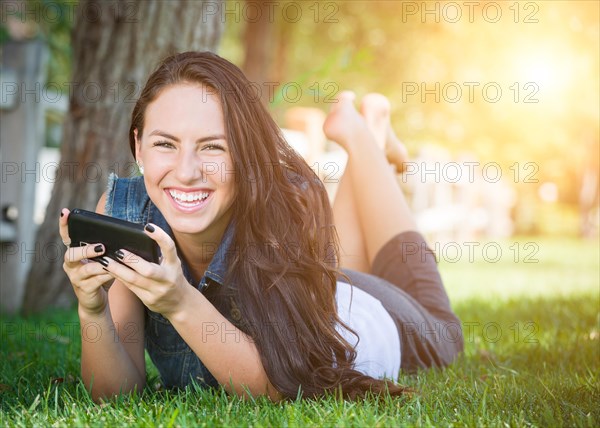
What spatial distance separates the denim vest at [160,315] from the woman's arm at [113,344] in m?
0.11

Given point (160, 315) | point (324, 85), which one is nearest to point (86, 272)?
point (160, 315)

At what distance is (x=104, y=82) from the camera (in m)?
3.71

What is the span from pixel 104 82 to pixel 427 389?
239 cm

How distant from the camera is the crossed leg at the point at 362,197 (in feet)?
10.3

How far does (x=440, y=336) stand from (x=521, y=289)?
2.67 m

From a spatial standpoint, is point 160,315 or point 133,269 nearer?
point 133,269

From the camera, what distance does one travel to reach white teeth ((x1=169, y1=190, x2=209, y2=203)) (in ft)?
6.63

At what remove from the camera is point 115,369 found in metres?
2.04

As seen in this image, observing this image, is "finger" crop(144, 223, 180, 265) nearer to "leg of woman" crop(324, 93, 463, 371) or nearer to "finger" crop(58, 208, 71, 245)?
"finger" crop(58, 208, 71, 245)

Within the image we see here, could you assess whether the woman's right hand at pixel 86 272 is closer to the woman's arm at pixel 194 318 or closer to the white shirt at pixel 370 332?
the woman's arm at pixel 194 318

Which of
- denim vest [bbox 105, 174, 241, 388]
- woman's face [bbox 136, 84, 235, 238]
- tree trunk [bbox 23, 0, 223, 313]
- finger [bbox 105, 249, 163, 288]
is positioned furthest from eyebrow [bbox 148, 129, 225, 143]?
tree trunk [bbox 23, 0, 223, 313]

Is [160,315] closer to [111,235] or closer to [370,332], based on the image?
[111,235]

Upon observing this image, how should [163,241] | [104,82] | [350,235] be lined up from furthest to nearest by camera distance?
[104,82] < [350,235] < [163,241]

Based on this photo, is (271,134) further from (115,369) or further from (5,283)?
(5,283)
